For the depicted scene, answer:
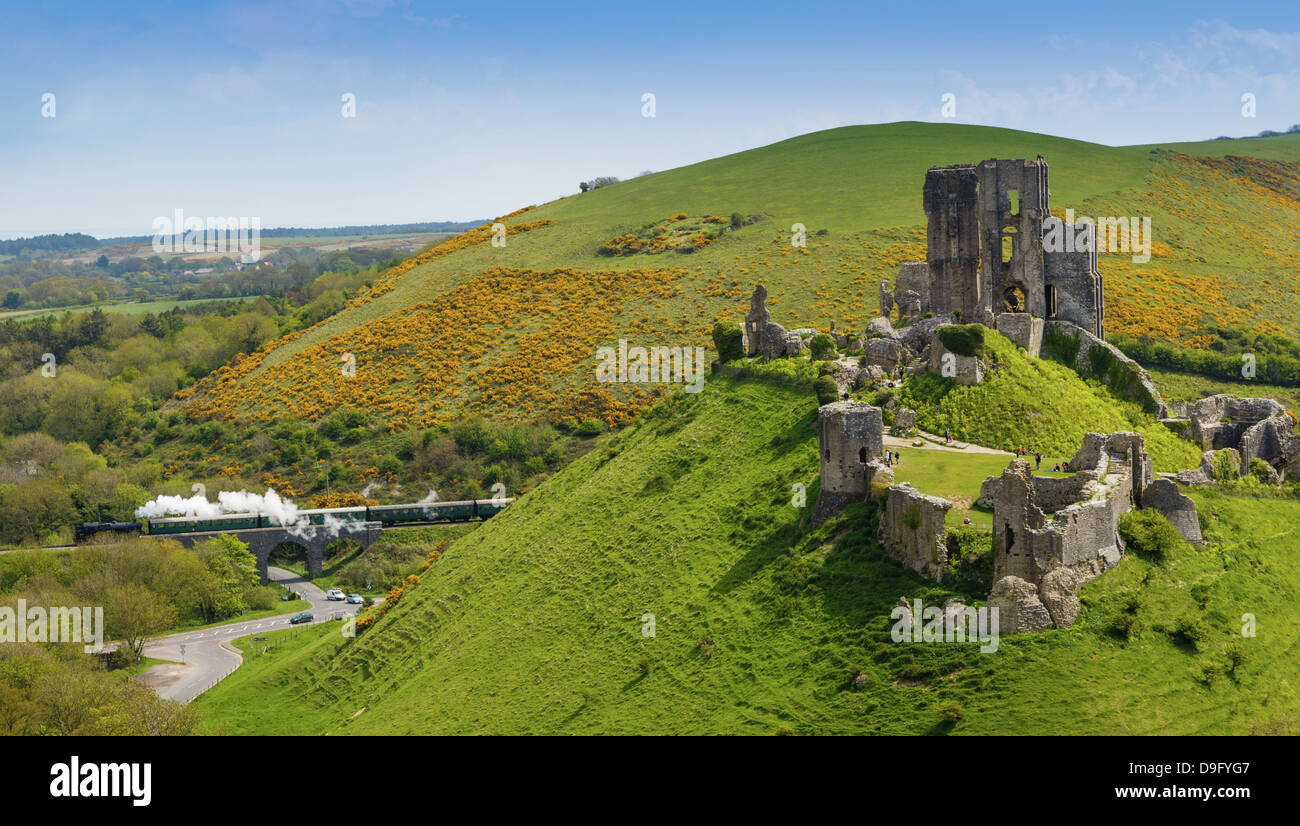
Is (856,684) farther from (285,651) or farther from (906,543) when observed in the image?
(285,651)

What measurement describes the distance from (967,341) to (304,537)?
6968 cm

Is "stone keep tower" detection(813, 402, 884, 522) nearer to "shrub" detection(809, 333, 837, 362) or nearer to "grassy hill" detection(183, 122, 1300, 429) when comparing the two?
"shrub" detection(809, 333, 837, 362)

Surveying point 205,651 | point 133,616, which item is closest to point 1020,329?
point 205,651

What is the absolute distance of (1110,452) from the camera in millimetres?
46094

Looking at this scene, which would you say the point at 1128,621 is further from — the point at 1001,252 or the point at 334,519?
the point at 334,519

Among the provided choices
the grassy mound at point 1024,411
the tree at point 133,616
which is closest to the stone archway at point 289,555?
the tree at point 133,616

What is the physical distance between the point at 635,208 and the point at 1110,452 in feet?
436

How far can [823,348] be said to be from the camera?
68000 millimetres

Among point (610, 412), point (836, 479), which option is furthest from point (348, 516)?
point (836, 479)

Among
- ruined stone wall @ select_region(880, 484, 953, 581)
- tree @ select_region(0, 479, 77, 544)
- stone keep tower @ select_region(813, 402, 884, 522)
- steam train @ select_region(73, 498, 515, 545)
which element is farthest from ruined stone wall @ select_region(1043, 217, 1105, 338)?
tree @ select_region(0, 479, 77, 544)

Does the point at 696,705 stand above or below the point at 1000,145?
below

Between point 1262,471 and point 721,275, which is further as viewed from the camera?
point 721,275

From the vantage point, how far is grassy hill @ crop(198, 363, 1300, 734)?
1496 inches

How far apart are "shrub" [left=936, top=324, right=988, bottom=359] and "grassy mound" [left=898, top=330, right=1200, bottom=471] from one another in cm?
93
